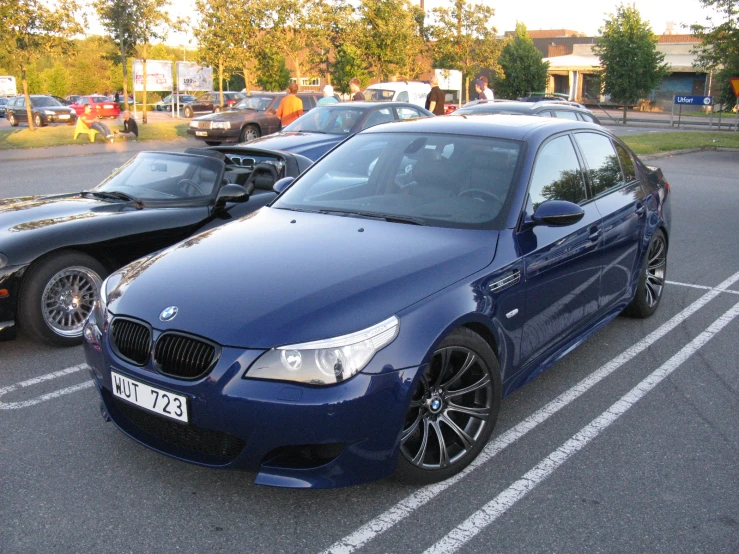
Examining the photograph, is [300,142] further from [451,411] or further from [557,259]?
[451,411]

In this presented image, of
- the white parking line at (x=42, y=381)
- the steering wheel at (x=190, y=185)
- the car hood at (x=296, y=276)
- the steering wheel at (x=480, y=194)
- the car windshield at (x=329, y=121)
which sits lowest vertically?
the white parking line at (x=42, y=381)

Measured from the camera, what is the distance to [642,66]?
38719 millimetres

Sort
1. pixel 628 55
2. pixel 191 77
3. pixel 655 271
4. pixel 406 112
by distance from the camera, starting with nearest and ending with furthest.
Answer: pixel 655 271
pixel 406 112
pixel 191 77
pixel 628 55

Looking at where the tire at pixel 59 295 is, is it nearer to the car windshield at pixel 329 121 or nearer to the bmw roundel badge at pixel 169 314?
the bmw roundel badge at pixel 169 314

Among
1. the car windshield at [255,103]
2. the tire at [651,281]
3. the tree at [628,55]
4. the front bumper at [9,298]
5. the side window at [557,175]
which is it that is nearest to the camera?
the side window at [557,175]

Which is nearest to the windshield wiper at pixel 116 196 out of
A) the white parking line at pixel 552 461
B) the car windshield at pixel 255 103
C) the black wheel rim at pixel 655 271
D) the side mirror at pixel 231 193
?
the side mirror at pixel 231 193

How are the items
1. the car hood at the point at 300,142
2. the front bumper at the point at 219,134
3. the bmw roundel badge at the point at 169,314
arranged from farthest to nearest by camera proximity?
the front bumper at the point at 219,134 < the car hood at the point at 300,142 < the bmw roundel badge at the point at 169,314

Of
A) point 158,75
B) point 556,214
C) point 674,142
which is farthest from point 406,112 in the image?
point 158,75

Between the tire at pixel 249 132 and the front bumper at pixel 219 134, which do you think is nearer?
the front bumper at pixel 219 134

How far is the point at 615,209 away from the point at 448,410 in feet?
7.37

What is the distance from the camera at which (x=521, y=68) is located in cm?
4681

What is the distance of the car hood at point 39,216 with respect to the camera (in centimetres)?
494

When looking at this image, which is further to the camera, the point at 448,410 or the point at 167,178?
the point at 167,178

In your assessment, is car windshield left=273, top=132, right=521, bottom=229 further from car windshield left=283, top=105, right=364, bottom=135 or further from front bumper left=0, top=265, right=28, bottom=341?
car windshield left=283, top=105, right=364, bottom=135
